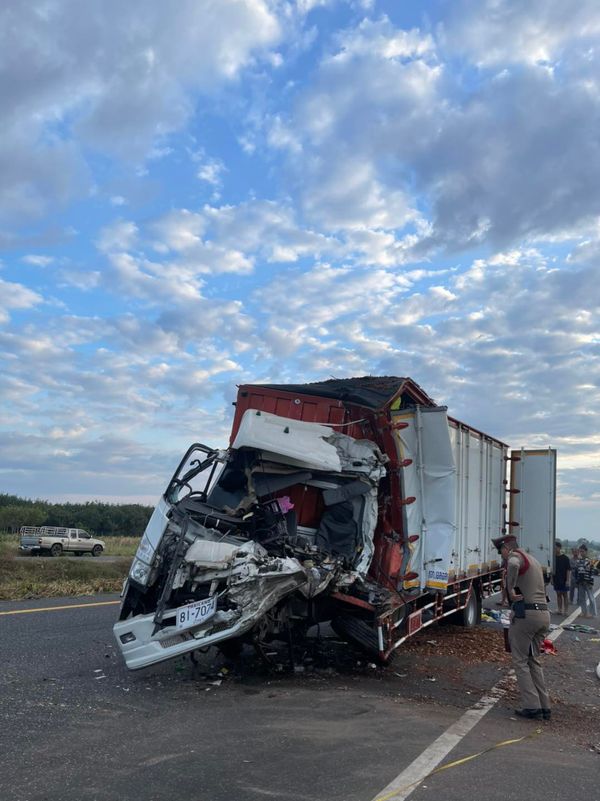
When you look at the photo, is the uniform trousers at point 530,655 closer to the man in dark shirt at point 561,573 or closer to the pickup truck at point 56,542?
the man in dark shirt at point 561,573

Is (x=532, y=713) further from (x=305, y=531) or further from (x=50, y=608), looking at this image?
(x=50, y=608)

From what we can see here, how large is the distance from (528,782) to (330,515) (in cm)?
366

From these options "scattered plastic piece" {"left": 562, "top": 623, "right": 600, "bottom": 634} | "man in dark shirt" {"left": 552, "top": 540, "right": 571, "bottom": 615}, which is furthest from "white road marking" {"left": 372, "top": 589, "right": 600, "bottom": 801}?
"man in dark shirt" {"left": 552, "top": 540, "right": 571, "bottom": 615}

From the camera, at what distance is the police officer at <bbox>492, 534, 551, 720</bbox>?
6520mm

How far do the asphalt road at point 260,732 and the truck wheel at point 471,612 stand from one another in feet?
7.69

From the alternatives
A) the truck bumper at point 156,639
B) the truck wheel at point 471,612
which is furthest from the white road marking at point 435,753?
the truck wheel at point 471,612

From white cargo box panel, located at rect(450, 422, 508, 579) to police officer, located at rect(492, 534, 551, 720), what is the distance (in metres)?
2.33

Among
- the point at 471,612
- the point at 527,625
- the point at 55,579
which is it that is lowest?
the point at 55,579

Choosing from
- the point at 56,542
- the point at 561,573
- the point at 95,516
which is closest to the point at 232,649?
the point at 561,573

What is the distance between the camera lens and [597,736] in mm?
5992

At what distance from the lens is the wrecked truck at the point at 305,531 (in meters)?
6.56

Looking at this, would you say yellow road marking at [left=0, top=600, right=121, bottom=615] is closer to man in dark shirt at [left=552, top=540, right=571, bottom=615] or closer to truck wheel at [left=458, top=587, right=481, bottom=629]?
truck wheel at [left=458, top=587, right=481, bottom=629]

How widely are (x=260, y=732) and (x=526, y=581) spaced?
9.66ft

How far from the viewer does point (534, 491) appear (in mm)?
14023
